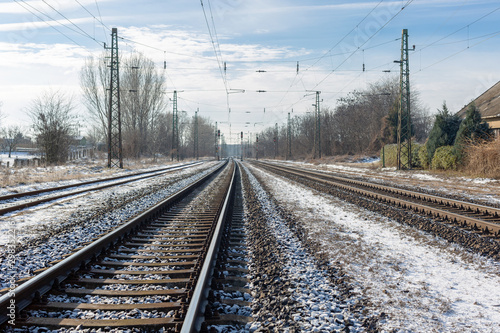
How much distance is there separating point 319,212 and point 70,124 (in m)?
31.4

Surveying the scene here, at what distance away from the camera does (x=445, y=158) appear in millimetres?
21750

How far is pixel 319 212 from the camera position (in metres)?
9.84

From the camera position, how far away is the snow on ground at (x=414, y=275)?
3.50 m

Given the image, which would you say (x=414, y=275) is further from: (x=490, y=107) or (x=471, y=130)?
(x=490, y=107)

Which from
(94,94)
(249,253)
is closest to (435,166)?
(249,253)

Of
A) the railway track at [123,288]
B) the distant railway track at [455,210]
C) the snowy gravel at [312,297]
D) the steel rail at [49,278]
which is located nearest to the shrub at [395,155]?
the distant railway track at [455,210]

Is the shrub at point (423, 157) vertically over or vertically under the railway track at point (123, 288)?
over

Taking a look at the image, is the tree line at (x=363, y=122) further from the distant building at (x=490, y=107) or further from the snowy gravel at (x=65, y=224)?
the snowy gravel at (x=65, y=224)

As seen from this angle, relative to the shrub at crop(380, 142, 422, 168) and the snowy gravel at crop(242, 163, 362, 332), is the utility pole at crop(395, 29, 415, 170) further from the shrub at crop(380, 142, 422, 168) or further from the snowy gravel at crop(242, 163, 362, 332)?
the snowy gravel at crop(242, 163, 362, 332)

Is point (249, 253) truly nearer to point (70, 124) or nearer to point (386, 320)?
point (386, 320)

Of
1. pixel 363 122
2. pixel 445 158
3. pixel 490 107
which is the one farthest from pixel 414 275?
pixel 363 122

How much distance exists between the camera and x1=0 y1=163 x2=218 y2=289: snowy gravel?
5.05m

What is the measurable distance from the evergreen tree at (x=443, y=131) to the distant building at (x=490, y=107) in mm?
2315

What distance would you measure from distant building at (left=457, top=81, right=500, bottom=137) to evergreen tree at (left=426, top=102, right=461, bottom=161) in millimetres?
2315
